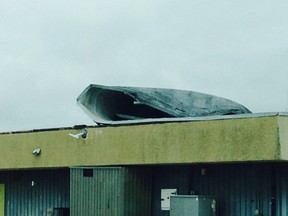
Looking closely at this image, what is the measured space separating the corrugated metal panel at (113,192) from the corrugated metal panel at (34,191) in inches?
95.9

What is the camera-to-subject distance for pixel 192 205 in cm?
2286

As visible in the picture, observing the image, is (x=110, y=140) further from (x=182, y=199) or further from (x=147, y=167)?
(x=182, y=199)

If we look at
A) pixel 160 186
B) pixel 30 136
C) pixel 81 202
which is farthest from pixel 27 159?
pixel 160 186

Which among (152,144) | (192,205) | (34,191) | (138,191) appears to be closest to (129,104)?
(34,191)

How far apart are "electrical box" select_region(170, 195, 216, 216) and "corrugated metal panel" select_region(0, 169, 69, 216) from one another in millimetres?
5276

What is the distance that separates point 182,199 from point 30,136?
601 centimetres

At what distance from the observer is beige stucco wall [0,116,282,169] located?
21.2m

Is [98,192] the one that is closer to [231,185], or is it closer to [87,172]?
[87,172]

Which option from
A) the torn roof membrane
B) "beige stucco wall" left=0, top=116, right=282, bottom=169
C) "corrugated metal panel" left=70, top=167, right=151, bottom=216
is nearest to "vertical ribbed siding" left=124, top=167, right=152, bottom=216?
"corrugated metal panel" left=70, top=167, right=151, bottom=216

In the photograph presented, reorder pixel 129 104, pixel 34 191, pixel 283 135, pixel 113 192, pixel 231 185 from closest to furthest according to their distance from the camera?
pixel 283 135, pixel 231 185, pixel 113 192, pixel 129 104, pixel 34 191

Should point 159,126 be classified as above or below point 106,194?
above

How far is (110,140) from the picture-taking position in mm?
24516

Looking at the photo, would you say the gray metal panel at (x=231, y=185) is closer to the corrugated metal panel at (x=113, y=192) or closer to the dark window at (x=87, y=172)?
the corrugated metal panel at (x=113, y=192)

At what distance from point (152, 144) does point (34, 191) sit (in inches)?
266
